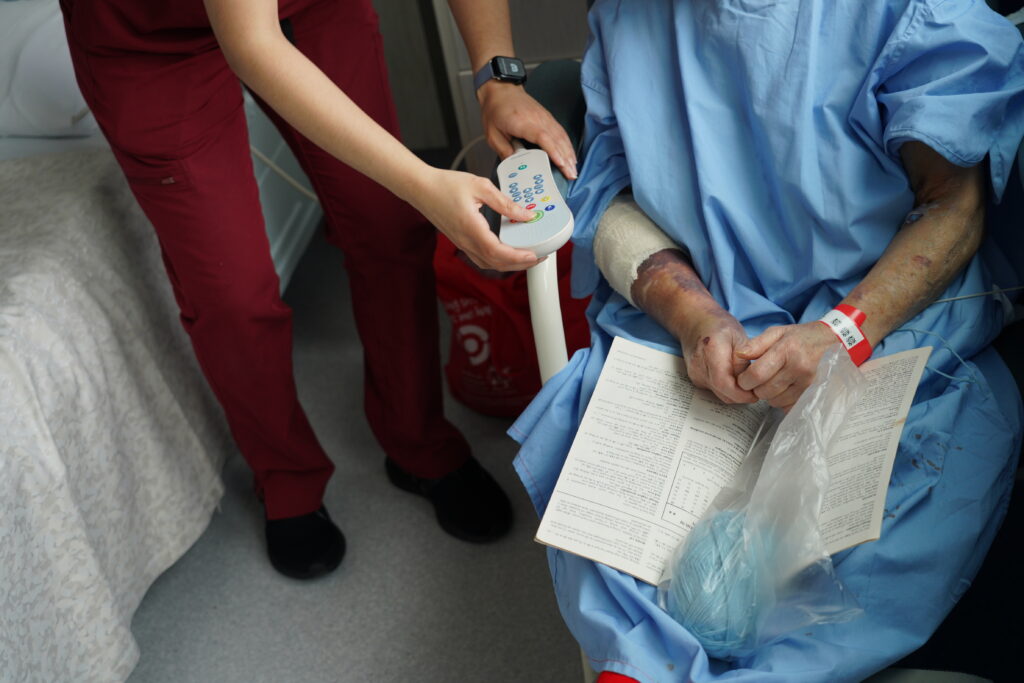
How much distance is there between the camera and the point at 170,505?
1576mm

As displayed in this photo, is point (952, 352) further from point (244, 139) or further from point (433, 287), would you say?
point (244, 139)

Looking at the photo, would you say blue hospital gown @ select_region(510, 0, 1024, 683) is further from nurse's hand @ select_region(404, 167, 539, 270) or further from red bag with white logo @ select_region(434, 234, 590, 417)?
red bag with white logo @ select_region(434, 234, 590, 417)

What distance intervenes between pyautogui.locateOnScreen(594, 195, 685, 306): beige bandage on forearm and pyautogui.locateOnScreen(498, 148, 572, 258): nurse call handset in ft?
0.42

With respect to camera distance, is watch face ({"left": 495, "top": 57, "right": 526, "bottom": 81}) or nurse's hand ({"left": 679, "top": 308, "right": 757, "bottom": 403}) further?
watch face ({"left": 495, "top": 57, "right": 526, "bottom": 81})

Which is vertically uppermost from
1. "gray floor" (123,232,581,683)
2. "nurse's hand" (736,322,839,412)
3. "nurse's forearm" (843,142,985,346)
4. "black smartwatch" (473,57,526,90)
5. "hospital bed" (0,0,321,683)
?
"black smartwatch" (473,57,526,90)

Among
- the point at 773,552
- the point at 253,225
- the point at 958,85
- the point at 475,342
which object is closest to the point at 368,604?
the point at 475,342

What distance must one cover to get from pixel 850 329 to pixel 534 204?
377mm

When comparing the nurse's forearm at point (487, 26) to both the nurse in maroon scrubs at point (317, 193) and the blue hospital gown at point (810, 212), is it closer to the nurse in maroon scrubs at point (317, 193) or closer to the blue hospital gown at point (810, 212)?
the nurse in maroon scrubs at point (317, 193)

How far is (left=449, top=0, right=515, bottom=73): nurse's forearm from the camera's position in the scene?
127 centimetres

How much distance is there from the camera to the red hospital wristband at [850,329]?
0.99 meters

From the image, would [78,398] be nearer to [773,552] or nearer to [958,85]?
[773,552]

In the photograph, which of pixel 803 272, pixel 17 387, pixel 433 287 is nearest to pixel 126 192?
pixel 17 387

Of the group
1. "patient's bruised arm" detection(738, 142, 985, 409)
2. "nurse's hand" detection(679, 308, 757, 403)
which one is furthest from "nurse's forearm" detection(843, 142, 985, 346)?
"nurse's hand" detection(679, 308, 757, 403)

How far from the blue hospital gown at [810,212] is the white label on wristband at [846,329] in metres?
0.06
